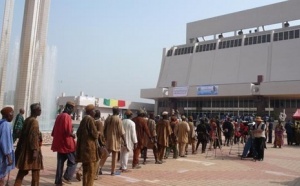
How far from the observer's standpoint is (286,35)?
46.1m

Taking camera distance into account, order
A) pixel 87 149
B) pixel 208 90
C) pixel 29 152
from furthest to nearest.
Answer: pixel 208 90
pixel 87 149
pixel 29 152

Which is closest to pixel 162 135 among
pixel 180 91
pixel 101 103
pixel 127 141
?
pixel 127 141

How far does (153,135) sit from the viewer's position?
32.0 feet

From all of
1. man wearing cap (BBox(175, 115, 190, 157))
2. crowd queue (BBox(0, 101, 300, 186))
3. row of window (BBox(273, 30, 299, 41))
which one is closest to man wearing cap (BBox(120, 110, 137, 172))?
crowd queue (BBox(0, 101, 300, 186))

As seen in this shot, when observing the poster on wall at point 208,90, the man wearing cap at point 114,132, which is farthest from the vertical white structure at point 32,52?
the poster on wall at point 208,90

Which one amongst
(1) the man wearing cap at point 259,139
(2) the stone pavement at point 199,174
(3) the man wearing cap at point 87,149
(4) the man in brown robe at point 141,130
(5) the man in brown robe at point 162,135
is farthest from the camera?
(1) the man wearing cap at point 259,139

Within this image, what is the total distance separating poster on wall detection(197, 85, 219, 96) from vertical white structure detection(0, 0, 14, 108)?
34.6 meters

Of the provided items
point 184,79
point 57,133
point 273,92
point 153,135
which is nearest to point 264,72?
point 273,92

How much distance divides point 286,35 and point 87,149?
46567 mm

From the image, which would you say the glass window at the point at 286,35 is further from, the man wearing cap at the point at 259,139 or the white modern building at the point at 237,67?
the man wearing cap at the point at 259,139

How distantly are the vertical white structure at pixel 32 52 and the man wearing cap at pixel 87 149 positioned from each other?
32.8ft

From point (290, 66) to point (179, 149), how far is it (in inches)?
1533

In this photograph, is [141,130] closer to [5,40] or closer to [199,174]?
[199,174]

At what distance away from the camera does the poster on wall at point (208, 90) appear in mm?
47062
